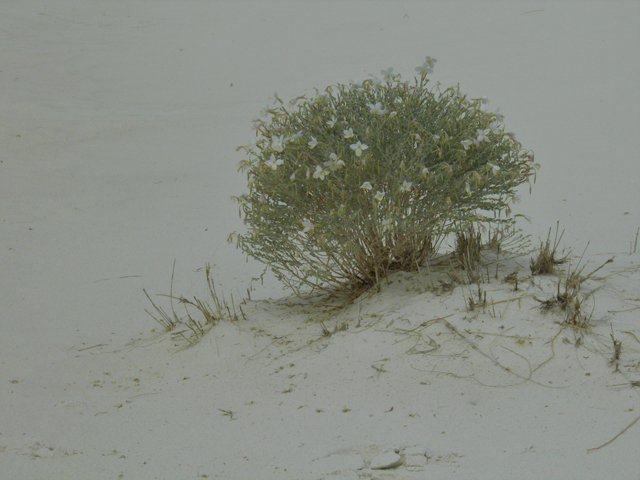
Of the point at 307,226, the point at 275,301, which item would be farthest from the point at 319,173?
the point at 275,301

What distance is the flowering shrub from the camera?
282cm

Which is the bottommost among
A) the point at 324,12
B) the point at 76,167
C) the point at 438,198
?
the point at 438,198

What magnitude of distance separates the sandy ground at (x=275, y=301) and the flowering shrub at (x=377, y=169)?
0.41 m

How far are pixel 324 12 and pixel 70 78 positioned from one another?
4.59m

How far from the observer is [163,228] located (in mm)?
5309

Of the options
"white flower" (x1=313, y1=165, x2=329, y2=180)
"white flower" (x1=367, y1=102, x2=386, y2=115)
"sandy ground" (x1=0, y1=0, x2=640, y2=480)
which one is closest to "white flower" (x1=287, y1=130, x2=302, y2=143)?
"white flower" (x1=313, y1=165, x2=329, y2=180)

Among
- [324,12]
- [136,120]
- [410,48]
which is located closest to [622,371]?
[136,120]

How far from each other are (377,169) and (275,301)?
4.10 ft

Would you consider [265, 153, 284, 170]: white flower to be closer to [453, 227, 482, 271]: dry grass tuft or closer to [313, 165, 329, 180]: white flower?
[313, 165, 329, 180]: white flower

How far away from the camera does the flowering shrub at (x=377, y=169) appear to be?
2822 mm

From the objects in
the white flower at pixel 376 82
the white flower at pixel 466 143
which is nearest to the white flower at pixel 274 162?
the white flower at pixel 376 82

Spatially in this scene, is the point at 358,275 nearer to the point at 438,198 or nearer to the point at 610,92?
the point at 438,198

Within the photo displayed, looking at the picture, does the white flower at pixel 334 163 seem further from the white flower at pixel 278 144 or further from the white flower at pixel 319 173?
the white flower at pixel 278 144

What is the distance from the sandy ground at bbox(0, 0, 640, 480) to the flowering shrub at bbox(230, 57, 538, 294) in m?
0.41
